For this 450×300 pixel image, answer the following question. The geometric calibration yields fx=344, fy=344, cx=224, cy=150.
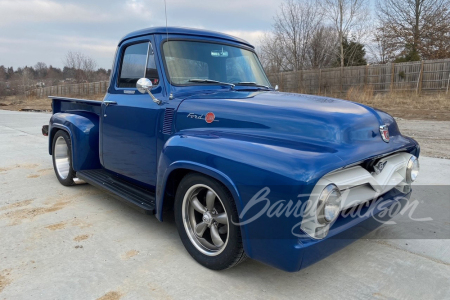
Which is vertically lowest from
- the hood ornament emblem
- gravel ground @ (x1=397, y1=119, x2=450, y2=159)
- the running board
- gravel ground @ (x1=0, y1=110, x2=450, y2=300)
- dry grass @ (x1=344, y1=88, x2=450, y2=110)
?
gravel ground @ (x1=0, y1=110, x2=450, y2=300)

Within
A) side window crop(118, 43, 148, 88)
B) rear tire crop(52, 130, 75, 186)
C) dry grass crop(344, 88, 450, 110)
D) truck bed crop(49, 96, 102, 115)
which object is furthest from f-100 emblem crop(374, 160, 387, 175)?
dry grass crop(344, 88, 450, 110)

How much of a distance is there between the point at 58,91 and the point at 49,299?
4604 cm

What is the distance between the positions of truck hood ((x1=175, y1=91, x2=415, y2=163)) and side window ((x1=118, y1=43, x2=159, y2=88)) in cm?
66

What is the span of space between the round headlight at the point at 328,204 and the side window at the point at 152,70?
77.6 inches

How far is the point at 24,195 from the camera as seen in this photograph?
4.53 meters

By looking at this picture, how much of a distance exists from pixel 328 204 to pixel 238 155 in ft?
2.12

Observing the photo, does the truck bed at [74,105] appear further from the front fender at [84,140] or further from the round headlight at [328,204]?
the round headlight at [328,204]

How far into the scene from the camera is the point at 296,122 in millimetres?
2418

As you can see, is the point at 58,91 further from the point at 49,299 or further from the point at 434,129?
the point at 49,299

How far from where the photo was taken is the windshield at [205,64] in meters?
3.29

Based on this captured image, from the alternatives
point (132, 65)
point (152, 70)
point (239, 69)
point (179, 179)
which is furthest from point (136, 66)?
point (179, 179)

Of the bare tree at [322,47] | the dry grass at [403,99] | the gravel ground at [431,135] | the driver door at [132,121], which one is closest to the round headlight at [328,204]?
the driver door at [132,121]

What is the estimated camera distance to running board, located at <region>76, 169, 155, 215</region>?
10.3 feet

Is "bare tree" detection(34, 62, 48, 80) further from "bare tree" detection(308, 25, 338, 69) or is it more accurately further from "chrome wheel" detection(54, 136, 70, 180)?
"chrome wheel" detection(54, 136, 70, 180)
